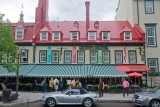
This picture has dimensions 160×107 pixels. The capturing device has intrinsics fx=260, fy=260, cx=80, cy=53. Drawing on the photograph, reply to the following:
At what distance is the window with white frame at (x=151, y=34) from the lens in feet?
108

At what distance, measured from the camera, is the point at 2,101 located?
63.0ft

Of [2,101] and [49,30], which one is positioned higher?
[49,30]

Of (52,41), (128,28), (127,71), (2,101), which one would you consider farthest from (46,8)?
(2,101)

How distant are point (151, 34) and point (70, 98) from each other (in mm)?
18954

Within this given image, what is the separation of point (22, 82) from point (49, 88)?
14.9 ft

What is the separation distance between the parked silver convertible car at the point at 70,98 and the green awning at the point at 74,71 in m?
9.98

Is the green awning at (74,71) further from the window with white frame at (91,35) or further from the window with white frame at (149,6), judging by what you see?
the window with white frame at (149,6)

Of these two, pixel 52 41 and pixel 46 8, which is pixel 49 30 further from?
pixel 46 8

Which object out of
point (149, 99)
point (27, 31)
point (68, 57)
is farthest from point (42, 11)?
point (149, 99)

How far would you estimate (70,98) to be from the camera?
59.5ft

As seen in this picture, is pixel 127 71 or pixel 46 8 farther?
pixel 46 8

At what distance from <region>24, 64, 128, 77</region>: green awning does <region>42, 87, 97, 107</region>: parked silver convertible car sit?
9976 mm

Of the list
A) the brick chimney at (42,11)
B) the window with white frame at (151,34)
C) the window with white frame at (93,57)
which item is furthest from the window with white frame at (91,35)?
the brick chimney at (42,11)

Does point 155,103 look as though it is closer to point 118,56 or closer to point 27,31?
point 118,56
